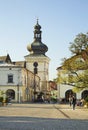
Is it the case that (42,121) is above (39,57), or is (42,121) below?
below

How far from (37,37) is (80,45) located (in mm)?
78427

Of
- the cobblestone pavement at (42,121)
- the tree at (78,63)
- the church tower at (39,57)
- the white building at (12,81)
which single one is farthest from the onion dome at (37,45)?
the cobblestone pavement at (42,121)

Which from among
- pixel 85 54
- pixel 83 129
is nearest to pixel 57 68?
pixel 85 54

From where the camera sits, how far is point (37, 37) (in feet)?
432

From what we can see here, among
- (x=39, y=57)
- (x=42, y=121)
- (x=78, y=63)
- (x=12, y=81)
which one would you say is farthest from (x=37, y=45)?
(x=42, y=121)

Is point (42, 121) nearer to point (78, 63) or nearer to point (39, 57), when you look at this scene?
point (78, 63)

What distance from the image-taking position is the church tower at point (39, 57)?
422 feet

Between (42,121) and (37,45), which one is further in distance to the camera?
(37,45)

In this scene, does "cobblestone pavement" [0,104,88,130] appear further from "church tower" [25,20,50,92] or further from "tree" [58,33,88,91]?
"church tower" [25,20,50,92]

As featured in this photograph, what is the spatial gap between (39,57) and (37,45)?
3785mm

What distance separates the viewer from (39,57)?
12850 cm

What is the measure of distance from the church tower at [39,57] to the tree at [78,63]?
6930cm

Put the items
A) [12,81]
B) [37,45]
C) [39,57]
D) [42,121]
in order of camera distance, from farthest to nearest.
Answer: [37,45], [39,57], [12,81], [42,121]

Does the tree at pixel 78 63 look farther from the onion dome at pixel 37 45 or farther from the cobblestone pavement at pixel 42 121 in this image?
the onion dome at pixel 37 45
